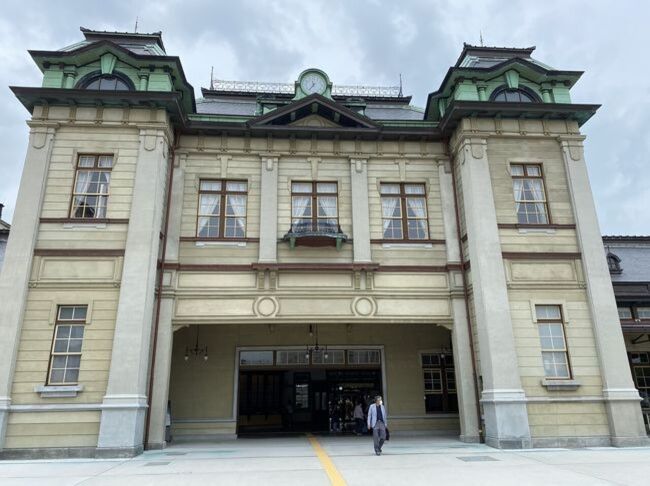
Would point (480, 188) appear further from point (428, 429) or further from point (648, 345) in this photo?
point (648, 345)

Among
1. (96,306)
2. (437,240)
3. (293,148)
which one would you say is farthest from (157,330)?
(437,240)

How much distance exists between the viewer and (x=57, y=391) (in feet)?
40.1

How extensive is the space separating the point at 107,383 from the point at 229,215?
6149mm

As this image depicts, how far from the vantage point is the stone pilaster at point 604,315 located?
13.0 metres

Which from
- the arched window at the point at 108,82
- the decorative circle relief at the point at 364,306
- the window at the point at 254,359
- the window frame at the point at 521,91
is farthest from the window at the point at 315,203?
the window frame at the point at 521,91

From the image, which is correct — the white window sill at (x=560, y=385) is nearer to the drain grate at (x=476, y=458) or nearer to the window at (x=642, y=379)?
the drain grate at (x=476, y=458)

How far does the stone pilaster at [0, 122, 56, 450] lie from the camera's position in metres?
12.3

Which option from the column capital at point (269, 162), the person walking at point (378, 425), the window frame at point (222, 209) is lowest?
the person walking at point (378, 425)

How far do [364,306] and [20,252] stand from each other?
10072mm

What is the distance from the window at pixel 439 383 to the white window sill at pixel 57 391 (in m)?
11.4

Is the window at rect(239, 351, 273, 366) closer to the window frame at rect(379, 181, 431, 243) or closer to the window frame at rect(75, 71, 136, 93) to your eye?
the window frame at rect(379, 181, 431, 243)

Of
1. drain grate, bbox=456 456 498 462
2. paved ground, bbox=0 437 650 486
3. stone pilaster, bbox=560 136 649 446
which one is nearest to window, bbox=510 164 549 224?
stone pilaster, bbox=560 136 649 446

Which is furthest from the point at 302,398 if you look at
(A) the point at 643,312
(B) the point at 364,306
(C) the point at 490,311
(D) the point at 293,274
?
(A) the point at 643,312

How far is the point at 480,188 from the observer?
1491 cm
